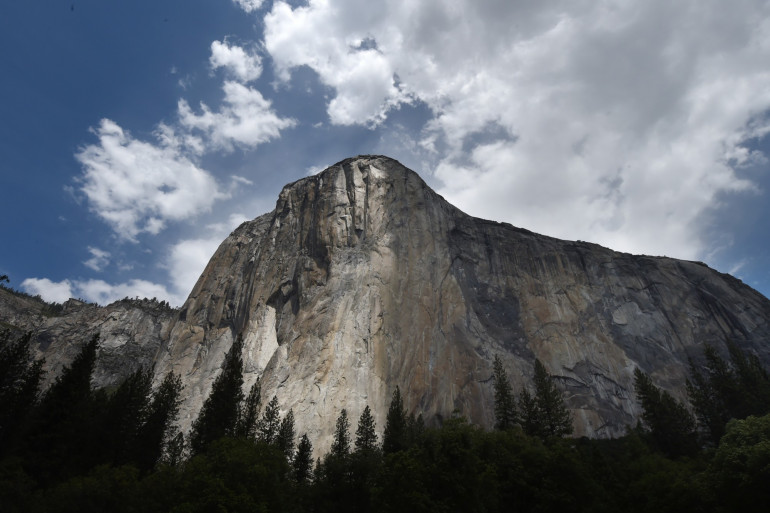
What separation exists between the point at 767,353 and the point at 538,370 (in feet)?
177

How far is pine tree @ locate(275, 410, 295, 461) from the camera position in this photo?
50000 millimetres

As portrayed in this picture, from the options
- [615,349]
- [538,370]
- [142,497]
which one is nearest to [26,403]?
[142,497]

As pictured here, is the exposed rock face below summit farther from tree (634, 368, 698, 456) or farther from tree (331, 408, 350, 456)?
tree (634, 368, 698, 456)

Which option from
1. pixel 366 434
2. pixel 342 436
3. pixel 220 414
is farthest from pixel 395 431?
pixel 220 414

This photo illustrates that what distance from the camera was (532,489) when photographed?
102 ft

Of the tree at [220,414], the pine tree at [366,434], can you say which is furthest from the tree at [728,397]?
the tree at [220,414]

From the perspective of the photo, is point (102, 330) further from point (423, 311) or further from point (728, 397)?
point (728, 397)

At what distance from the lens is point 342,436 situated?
5416cm

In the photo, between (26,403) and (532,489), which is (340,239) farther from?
(532,489)

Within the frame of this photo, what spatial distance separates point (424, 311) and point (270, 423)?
33.8 meters

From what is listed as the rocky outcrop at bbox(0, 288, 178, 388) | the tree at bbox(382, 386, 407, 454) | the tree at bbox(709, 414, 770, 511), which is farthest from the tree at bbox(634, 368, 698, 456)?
the rocky outcrop at bbox(0, 288, 178, 388)

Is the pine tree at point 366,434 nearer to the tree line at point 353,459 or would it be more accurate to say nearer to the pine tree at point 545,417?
the tree line at point 353,459

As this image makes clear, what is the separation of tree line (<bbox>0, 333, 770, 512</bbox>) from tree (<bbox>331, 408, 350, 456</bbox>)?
429mm

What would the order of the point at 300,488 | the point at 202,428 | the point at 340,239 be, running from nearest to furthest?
the point at 300,488, the point at 202,428, the point at 340,239
